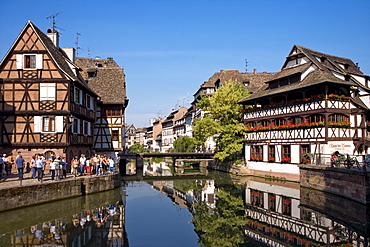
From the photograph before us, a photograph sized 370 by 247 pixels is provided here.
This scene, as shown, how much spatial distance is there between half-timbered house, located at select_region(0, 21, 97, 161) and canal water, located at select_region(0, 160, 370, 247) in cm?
656

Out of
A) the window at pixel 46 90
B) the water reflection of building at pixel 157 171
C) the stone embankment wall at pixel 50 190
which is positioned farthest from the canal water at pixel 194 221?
the water reflection of building at pixel 157 171

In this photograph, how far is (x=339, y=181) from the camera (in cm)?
2406

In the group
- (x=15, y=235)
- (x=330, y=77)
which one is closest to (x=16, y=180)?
(x=15, y=235)

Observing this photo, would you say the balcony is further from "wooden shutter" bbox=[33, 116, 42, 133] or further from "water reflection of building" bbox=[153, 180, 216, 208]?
"wooden shutter" bbox=[33, 116, 42, 133]

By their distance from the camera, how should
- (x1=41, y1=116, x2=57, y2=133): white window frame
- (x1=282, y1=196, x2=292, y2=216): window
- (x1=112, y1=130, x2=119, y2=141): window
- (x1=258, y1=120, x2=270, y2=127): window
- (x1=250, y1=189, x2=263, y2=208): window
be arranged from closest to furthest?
(x1=282, y1=196, x2=292, y2=216): window
(x1=250, y1=189, x2=263, y2=208): window
(x1=41, y1=116, x2=57, y2=133): white window frame
(x1=258, y1=120, x2=270, y2=127): window
(x1=112, y1=130, x2=119, y2=141): window

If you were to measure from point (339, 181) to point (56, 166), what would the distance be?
17523 mm

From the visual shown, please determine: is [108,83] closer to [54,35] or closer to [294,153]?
[54,35]

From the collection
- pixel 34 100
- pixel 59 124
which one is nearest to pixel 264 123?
pixel 59 124

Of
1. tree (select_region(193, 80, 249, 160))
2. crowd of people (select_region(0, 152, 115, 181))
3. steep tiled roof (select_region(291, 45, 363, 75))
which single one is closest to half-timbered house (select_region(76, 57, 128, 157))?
crowd of people (select_region(0, 152, 115, 181))

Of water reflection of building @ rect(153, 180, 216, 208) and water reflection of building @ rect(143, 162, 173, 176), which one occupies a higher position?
water reflection of building @ rect(153, 180, 216, 208)

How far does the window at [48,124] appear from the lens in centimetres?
3025

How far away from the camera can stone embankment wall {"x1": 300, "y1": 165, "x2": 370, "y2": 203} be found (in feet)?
68.0

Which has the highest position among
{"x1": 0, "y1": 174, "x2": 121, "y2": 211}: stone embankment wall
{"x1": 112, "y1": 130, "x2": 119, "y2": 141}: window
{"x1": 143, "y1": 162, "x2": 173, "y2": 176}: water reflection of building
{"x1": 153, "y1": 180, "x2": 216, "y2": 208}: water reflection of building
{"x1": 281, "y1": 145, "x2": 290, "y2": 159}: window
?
{"x1": 112, "y1": 130, "x2": 119, "y2": 141}: window

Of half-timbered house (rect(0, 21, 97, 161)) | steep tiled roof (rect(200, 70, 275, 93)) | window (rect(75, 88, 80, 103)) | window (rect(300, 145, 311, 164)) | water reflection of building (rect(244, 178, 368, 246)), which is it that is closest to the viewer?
water reflection of building (rect(244, 178, 368, 246))
